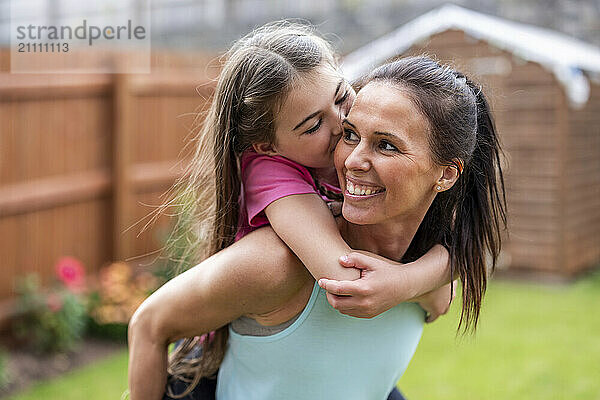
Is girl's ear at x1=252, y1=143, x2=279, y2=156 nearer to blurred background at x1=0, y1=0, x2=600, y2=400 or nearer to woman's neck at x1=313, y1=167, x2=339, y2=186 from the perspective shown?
woman's neck at x1=313, y1=167, x2=339, y2=186

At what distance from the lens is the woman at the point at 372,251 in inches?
54.7

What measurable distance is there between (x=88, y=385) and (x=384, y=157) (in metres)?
3.75

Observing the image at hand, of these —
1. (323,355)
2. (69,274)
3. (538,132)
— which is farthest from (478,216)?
(538,132)

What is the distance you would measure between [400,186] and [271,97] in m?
0.32

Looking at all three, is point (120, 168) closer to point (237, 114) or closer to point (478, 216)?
point (237, 114)

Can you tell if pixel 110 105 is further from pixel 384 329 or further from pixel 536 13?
pixel 384 329

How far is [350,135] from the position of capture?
1.45m

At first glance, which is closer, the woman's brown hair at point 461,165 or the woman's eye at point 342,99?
the woman's brown hair at point 461,165

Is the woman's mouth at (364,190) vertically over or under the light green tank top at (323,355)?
over

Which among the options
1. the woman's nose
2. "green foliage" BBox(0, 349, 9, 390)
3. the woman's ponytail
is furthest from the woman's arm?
"green foliage" BBox(0, 349, 9, 390)

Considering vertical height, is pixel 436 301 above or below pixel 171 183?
above

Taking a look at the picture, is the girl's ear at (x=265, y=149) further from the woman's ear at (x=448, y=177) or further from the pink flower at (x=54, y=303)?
the pink flower at (x=54, y=303)

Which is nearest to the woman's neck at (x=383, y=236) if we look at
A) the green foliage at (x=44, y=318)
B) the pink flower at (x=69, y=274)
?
the green foliage at (x=44, y=318)

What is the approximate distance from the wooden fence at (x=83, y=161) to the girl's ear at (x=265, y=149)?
3.03 metres
